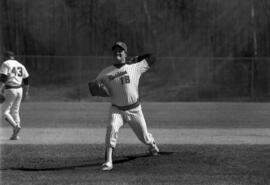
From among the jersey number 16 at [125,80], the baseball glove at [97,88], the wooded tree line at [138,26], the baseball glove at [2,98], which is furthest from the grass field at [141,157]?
the wooded tree line at [138,26]

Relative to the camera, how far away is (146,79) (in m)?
34.3

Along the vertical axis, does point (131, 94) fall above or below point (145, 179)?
above

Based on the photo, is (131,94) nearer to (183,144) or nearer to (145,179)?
(145,179)

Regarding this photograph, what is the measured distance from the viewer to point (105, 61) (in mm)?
33500

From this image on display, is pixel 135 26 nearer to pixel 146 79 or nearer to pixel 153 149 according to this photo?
pixel 146 79

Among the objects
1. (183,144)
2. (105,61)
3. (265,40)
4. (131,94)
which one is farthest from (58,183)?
(265,40)

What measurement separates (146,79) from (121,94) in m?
25.4

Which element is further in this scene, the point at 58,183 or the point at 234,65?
the point at 234,65

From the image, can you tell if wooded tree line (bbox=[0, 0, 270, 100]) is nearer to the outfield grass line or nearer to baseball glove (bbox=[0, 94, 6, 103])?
the outfield grass line

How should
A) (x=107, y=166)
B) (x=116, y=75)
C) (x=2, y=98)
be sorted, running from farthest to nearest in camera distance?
(x=2, y=98) < (x=116, y=75) < (x=107, y=166)

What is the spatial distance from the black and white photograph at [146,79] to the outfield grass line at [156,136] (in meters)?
0.02

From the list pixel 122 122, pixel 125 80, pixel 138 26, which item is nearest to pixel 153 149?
pixel 122 122

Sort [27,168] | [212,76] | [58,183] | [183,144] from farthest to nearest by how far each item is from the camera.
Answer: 1. [212,76]
2. [183,144]
3. [27,168]
4. [58,183]

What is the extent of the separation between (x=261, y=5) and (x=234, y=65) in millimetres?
4891
